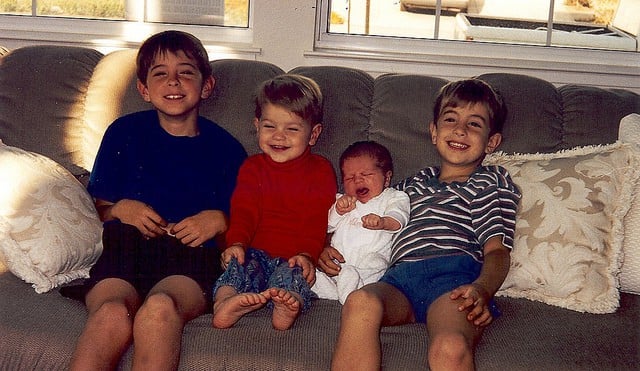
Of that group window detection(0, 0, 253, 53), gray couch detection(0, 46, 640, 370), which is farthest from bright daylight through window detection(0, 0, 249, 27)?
gray couch detection(0, 46, 640, 370)

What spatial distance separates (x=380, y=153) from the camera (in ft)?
7.98

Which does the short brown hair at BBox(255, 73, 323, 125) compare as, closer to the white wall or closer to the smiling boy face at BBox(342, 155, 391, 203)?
the smiling boy face at BBox(342, 155, 391, 203)

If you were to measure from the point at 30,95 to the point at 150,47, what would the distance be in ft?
1.43

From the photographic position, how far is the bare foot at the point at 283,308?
1959mm

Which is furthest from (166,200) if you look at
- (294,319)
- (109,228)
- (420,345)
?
(420,345)

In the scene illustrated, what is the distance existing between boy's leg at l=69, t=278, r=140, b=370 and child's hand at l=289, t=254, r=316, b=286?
1.44 feet

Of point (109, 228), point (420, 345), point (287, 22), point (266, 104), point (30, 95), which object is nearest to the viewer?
point (420, 345)

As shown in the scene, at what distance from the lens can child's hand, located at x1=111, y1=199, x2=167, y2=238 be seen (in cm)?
226

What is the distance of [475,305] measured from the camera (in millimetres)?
1978

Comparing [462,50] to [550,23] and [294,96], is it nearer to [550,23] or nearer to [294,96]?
[550,23]

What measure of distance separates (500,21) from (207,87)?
1468 millimetres

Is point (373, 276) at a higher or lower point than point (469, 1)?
lower

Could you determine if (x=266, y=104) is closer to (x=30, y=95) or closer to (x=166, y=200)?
(x=166, y=200)

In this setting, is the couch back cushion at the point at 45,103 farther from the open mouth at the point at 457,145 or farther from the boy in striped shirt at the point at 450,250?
the open mouth at the point at 457,145
